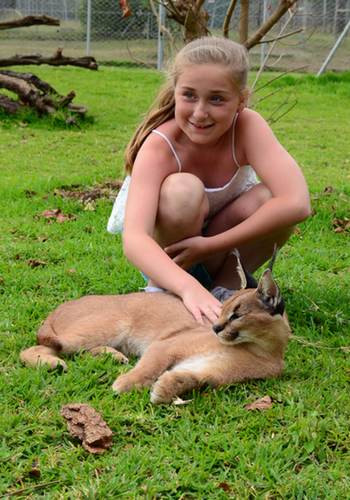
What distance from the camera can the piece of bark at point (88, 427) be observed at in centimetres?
248

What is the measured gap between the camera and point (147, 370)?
2961 millimetres

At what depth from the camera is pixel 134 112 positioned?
1132 centimetres

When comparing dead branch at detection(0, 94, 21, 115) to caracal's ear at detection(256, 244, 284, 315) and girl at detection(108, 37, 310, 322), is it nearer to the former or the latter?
girl at detection(108, 37, 310, 322)

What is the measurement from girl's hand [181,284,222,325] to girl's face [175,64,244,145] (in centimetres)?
77

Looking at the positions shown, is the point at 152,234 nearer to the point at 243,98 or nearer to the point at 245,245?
the point at 245,245

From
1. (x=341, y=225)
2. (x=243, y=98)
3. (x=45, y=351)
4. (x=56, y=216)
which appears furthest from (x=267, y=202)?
(x=56, y=216)

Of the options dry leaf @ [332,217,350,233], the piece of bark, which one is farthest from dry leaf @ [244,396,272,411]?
dry leaf @ [332,217,350,233]

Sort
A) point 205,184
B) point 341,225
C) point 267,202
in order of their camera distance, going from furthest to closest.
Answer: point 341,225 → point 205,184 → point 267,202

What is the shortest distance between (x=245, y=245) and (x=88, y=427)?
1.53m

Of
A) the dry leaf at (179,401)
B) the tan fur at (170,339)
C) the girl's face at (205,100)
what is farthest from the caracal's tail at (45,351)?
the girl's face at (205,100)

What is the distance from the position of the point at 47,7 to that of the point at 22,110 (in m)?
9.54

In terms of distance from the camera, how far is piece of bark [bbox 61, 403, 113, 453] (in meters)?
2.48

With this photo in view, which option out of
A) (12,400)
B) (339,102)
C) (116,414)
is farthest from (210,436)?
(339,102)

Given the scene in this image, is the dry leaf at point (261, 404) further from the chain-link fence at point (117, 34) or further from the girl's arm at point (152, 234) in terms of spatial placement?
the chain-link fence at point (117, 34)
